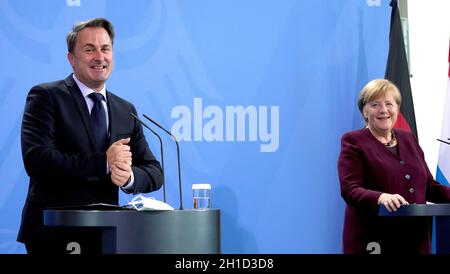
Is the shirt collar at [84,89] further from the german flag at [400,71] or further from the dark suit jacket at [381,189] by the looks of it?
the german flag at [400,71]

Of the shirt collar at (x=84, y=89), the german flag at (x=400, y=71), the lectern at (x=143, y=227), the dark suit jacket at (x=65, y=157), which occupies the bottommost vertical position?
the lectern at (x=143, y=227)

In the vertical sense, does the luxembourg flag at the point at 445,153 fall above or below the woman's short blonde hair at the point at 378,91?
below

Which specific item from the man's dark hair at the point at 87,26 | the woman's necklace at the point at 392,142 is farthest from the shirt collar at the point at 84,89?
the woman's necklace at the point at 392,142

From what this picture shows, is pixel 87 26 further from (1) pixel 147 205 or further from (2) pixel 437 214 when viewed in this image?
(2) pixel 437 214

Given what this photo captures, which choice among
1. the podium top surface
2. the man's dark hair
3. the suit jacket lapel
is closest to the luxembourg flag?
the podium top surface

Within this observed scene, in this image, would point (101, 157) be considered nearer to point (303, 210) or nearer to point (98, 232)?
point (98, 232)

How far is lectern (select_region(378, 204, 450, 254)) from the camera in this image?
319 centimetres

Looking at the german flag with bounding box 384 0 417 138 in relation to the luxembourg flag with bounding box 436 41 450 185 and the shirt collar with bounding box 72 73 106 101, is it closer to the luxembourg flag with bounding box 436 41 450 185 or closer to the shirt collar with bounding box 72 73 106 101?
the luxembourg flag with bounding box 436 41 450 185

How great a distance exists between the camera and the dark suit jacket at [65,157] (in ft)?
9.90

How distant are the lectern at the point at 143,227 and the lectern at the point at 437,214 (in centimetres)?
99

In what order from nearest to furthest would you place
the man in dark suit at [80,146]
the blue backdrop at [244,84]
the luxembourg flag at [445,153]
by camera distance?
the man in dark suit at [80,146]
the blue backdrop at [244,84]
the luxembourg flag at [445,153]

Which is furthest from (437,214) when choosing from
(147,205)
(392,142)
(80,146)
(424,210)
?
(80,146)

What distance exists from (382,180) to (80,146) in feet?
5.07

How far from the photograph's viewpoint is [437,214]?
321 cm
